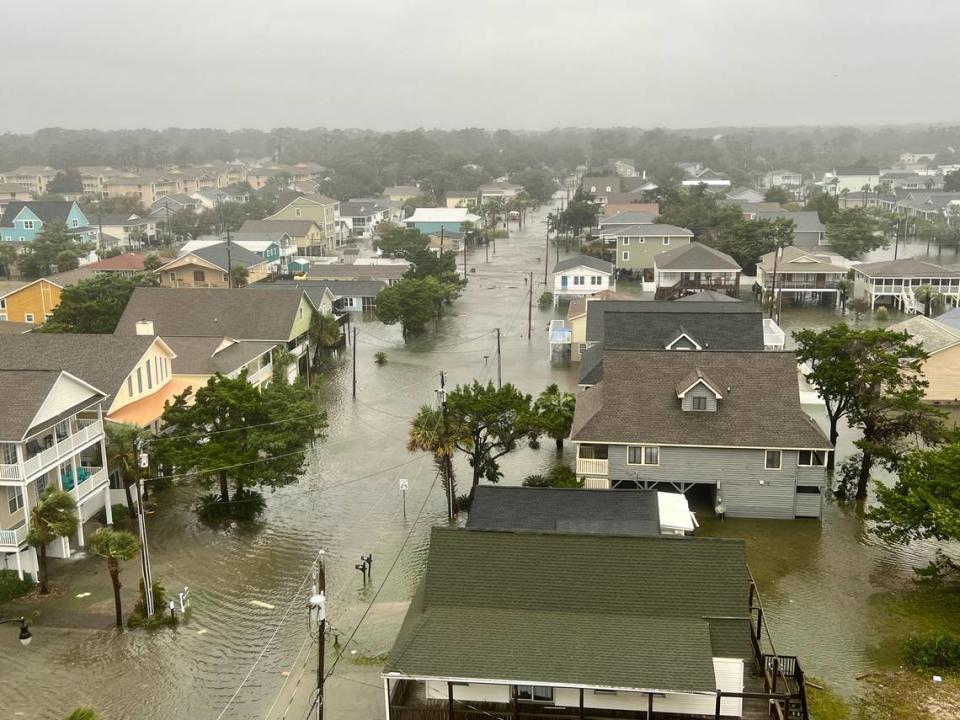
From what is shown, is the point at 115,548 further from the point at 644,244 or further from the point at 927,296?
the point at 644,244

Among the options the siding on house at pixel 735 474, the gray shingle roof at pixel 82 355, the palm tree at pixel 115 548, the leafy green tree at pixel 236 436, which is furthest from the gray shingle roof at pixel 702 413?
the gray shingle roof at pixel 82 355

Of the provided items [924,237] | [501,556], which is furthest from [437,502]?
[924,237]

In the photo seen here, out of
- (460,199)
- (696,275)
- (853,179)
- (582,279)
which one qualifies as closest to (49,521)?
(582,279)

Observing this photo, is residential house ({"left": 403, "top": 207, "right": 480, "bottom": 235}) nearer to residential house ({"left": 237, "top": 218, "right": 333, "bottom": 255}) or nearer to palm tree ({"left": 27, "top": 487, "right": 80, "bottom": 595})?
residential house ({"left": 237, "top": 218, "right": 333, "bottom": 255})

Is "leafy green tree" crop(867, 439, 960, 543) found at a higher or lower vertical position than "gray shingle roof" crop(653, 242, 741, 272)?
lower

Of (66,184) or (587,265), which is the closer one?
(587,265)

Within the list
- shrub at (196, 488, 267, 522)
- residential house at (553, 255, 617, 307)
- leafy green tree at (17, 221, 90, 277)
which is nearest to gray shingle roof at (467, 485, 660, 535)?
shrub at (196, 488, 267, 522)
